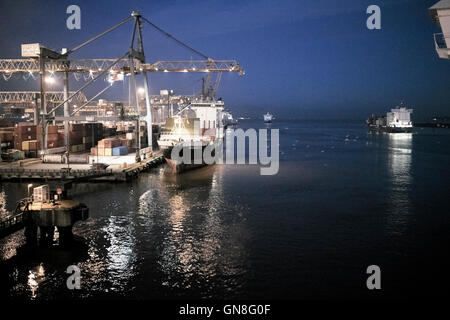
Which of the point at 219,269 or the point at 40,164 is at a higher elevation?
the point at 40,164

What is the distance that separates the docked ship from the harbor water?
819cm

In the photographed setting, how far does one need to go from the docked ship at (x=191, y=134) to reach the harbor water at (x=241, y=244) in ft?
26.9

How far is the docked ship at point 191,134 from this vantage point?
39.7 metres

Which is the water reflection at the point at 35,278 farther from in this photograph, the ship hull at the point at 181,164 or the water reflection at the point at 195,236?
the ship hull at the point at 181,164

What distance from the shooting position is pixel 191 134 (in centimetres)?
5538

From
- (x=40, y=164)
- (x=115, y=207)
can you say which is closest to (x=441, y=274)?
(x=115, y=207)

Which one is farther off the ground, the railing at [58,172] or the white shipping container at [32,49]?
the white shipping container at [32,49]

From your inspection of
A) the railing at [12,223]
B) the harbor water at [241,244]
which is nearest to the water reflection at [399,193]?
the harbor water at [241,244]

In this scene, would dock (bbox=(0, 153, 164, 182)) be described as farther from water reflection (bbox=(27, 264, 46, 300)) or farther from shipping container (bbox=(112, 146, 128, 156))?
water reflection (bbox=(27, 264, 46, 300))

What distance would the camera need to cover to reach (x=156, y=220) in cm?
2092

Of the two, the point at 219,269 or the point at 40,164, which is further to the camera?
the point at 40,164

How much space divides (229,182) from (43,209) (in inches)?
744

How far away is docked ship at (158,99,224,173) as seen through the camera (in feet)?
130
